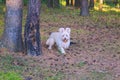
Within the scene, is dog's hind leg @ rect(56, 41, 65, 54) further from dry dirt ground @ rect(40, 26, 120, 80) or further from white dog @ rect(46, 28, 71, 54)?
dry dirt ground @ rect(40, 26, 120, 80)

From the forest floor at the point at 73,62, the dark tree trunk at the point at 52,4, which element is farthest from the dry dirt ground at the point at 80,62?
the dark tree trunk at the point at 52,4

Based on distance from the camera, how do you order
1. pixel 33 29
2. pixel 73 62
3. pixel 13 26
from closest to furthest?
pixel 73 62, pixel 33 29, pixel 13 26

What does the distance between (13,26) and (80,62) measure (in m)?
2.13

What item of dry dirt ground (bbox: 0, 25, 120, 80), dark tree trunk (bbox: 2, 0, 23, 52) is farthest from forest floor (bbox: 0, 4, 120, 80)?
dark tree trunk (bbox: 2, 0, 23, 52)

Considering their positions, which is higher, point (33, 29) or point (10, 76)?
point (33, 29)

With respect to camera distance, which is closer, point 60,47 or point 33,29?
point 33,29

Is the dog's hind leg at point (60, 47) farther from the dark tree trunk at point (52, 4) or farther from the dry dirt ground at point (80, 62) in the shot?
the dark tree trunk at point (52, 4)

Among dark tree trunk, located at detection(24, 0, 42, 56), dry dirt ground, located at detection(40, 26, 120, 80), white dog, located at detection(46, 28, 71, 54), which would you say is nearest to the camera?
dry dirt ground, located at detection(40, 26, 120, 80)

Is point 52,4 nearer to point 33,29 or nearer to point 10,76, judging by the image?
point 33,29

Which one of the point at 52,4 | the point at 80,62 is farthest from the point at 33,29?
the point at 52,4

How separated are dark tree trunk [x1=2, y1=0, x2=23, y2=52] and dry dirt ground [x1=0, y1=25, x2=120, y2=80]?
1.32 ft

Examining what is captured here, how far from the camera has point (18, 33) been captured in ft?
32.0

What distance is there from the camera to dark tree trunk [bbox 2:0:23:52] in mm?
9633

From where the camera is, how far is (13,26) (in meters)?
9.69
